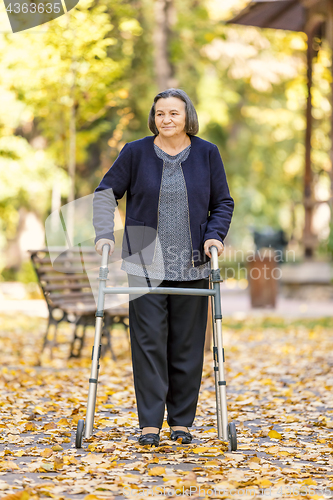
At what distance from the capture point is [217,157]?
4.20 m

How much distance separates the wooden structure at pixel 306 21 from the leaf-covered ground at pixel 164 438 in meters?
7.43

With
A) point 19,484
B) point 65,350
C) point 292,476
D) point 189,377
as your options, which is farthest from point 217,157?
point 65,350

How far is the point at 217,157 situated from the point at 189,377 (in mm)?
1244

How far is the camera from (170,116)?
4035 mm

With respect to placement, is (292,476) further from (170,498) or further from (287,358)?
(287,358)

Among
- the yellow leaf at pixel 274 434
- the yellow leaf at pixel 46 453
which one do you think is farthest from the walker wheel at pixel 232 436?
the yellow leaf at pixel 46 453

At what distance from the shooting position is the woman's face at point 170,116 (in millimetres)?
4031

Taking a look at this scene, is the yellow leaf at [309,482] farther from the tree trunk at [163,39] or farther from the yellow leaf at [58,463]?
the tree trunk at [163,39]

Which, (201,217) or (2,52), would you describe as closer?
(201,217)

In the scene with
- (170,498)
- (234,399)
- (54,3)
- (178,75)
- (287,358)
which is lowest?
(170,498)

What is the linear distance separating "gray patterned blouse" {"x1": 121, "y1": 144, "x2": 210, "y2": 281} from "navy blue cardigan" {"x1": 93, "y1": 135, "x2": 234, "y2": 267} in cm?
3

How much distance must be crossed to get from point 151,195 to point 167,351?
88cm

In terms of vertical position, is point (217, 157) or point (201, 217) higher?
point (217, 157)

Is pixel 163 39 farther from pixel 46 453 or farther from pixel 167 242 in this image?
pixel 46 453
